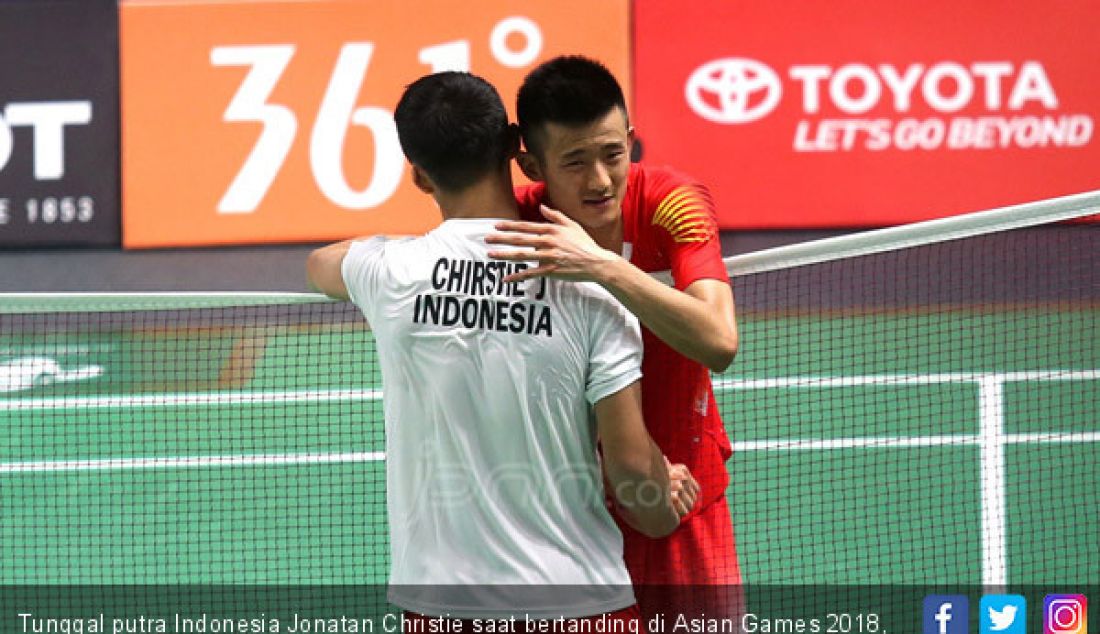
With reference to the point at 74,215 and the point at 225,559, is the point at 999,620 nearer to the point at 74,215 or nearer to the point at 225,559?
the point at 225,559

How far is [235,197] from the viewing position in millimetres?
10047

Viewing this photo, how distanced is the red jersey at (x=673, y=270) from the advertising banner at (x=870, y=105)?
6900mm

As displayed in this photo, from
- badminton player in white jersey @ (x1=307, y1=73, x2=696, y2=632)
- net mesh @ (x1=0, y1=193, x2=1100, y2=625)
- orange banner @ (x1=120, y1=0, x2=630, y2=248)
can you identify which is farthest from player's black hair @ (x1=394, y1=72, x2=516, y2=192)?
orange banner @ (x1=120, y1=0, x2=630, y2=248)

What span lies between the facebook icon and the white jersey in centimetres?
296

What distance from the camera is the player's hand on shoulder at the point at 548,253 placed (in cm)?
234

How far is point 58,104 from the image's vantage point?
10.1m

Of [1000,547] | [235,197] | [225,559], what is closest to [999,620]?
[1000,547]

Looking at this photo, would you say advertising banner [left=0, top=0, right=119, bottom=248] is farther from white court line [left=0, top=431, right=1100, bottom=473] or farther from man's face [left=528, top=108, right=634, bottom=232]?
man's face [left=528, top=108, right=634, bottom=232]

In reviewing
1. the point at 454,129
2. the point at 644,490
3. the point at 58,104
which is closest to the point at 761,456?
the point at 644,490

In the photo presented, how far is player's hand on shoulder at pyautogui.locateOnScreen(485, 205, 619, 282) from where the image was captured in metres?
2.34

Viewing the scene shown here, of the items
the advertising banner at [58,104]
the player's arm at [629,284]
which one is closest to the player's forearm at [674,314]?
the player's arm at [629,284]

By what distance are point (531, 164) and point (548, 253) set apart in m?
0.45

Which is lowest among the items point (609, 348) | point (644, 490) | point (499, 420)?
point (644, 490)

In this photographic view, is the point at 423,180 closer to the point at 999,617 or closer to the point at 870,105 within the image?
the point at 999,617
